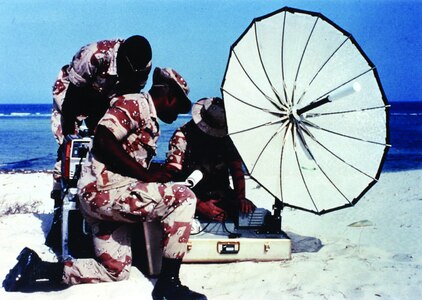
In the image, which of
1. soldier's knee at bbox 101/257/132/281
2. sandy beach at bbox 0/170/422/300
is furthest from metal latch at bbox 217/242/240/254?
soldier's knee at bbox 101/257/132/281

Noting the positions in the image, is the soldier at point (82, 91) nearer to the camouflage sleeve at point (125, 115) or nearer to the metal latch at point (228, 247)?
the camouflage sleeve at point (125, 115)

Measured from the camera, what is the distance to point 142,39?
3.56m

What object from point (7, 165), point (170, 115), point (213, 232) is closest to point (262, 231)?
point (213, 232)

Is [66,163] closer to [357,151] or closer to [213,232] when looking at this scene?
[213,232]

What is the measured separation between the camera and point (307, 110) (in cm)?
418

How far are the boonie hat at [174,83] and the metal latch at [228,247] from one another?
1.30 meters

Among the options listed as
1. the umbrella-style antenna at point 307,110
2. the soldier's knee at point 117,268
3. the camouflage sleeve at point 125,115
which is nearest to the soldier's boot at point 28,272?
the soldier's knee at point 117,268

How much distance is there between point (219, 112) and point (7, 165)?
14.3m

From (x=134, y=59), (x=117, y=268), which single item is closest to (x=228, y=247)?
(x=117, y=268)

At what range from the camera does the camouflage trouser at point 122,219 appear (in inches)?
138

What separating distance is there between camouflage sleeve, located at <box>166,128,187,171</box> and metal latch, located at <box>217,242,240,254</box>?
2.88 feet

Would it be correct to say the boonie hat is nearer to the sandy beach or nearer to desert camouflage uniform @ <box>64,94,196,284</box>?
desert camouflage uniform @ <box>64,94,196,284</box>

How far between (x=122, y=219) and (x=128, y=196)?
200mm

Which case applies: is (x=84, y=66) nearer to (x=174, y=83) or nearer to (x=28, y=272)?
(x=174, y=83)
